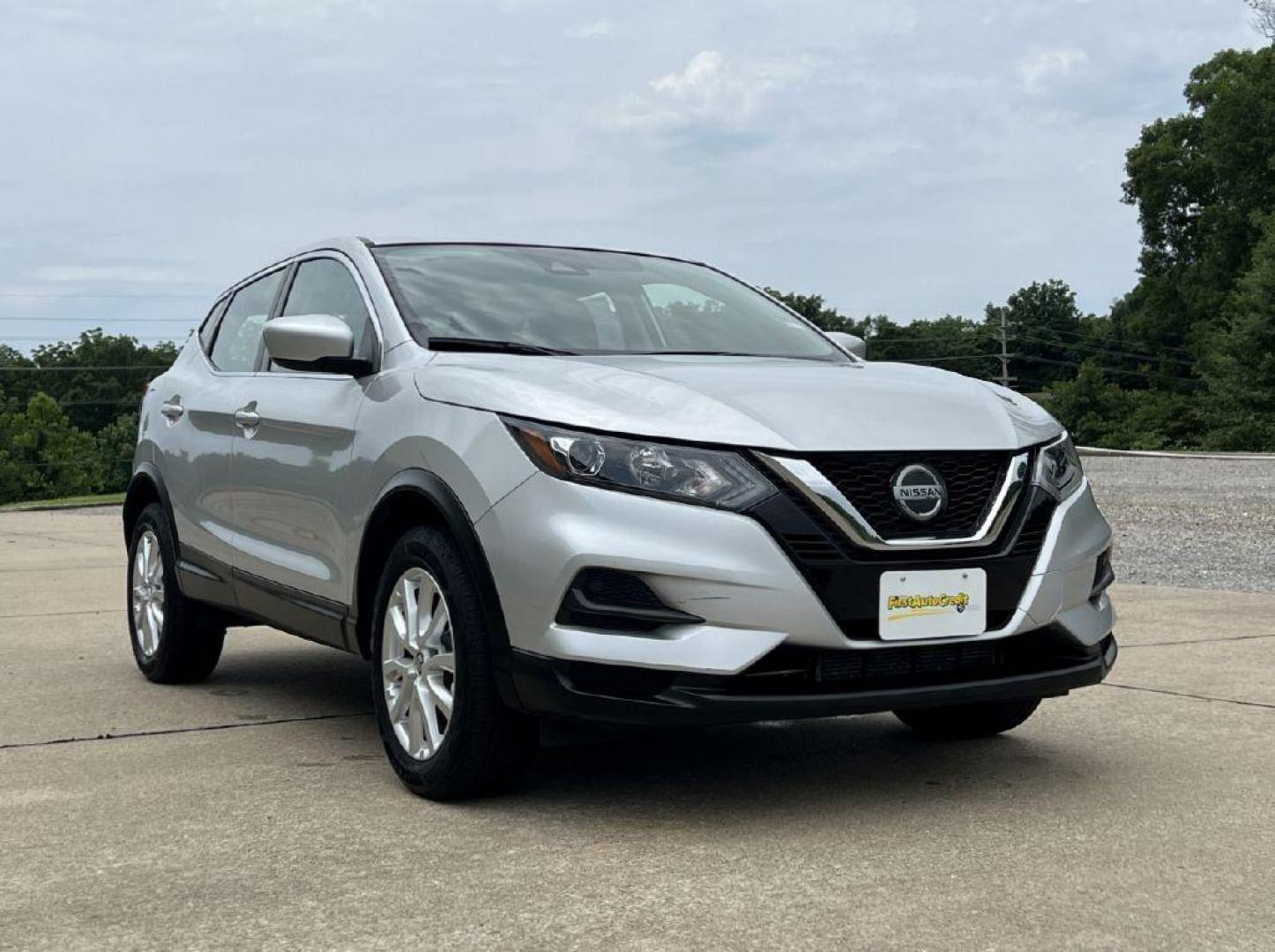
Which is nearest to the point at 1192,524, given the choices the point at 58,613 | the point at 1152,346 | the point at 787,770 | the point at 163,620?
the point at 58,613

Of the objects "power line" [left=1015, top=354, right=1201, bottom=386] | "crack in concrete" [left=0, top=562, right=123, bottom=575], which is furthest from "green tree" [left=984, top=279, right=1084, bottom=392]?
"crack in concrete" [left=0, top=562, right=123, bottom=575]

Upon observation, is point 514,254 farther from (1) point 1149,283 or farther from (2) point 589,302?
(1) point 1149,283

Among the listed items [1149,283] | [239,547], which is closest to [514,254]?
→ [239,547]

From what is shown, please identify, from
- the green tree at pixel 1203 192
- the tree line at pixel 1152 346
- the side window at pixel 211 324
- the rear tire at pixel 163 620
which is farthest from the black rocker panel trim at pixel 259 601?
the green tree at pixel 1203 192

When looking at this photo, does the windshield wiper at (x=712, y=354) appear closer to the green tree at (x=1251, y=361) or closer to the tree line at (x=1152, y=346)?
the tree line at (x=1152, y=346)

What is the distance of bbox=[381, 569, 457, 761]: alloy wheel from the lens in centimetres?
438

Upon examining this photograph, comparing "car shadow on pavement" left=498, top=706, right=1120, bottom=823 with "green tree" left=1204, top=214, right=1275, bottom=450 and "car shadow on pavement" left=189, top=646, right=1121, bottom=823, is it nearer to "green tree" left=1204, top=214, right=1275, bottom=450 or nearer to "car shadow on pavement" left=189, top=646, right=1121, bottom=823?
"car shadow on pavement" left=189, top=646, right=1121, bottom=823

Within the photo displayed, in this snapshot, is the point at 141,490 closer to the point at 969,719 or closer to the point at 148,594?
the point at 148,594

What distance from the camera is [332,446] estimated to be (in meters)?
5.07

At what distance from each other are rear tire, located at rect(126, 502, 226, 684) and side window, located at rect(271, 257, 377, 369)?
3.94 ft

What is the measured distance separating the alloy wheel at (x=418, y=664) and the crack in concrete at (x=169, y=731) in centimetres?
134

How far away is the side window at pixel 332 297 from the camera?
17.1ft

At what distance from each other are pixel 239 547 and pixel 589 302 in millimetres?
1611

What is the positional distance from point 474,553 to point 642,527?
0.53m
